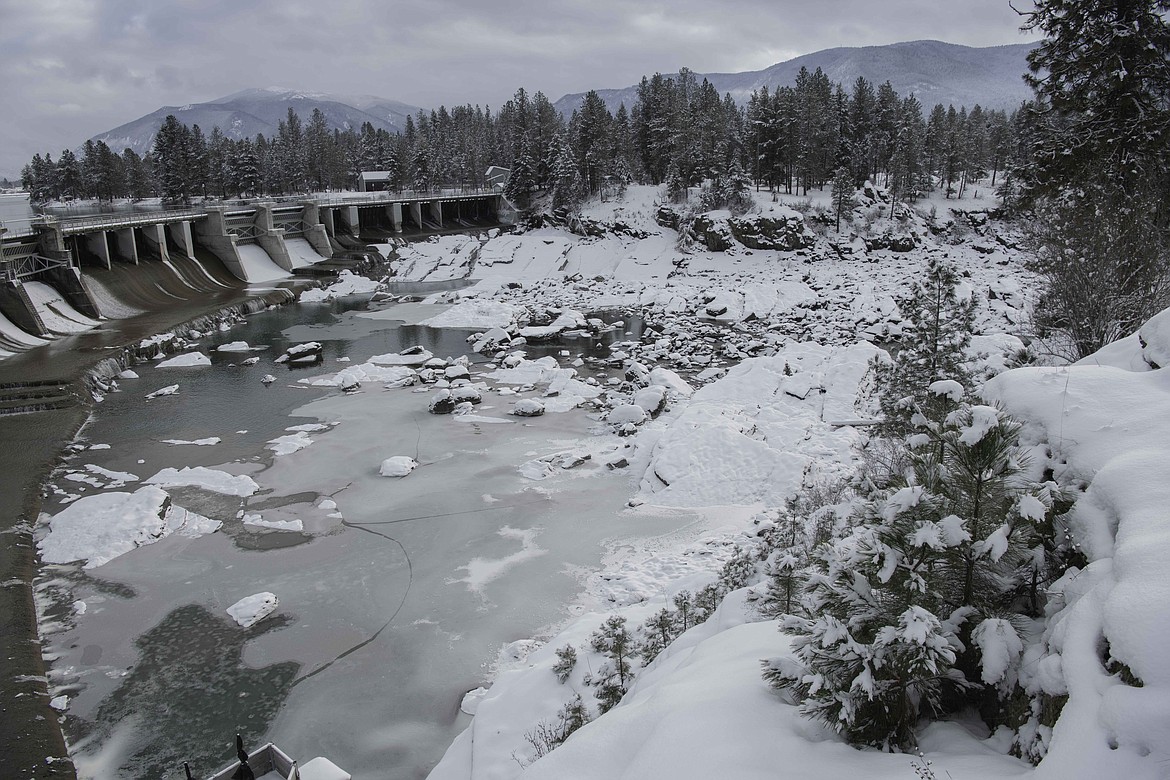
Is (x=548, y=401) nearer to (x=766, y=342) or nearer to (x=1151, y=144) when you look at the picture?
(x=766, y=342)

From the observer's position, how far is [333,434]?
24516 mm

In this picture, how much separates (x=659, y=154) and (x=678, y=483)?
6652 centimetres

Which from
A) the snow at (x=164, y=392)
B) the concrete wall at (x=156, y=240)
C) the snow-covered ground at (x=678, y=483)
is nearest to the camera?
the snow-covered ground at (x=678, y=483)

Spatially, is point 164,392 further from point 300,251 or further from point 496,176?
point 496,176

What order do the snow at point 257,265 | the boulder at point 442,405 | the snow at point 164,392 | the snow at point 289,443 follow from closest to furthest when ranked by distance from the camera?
the snow at point 289,443 → the boulder at point 442,405 → the snow at point 164,392 → the snow at point 257,265

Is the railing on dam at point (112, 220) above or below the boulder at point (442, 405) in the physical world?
above

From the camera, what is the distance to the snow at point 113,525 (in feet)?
54.1

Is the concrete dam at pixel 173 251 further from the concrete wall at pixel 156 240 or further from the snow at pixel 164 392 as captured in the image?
the snow at pixel 164 392

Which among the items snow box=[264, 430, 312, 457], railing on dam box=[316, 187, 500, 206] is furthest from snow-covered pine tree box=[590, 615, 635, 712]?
railing on dam box=[316, 187, 500, 206]

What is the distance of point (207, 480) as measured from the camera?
67.3 ft

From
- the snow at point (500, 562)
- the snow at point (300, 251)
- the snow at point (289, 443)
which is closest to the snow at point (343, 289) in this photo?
the snow at point (300, 251)

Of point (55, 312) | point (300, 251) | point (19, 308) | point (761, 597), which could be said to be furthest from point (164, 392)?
point (300, 251)

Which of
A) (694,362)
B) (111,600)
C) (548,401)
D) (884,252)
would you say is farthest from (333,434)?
(884,252)

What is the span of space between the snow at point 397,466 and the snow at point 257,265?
40.0m
